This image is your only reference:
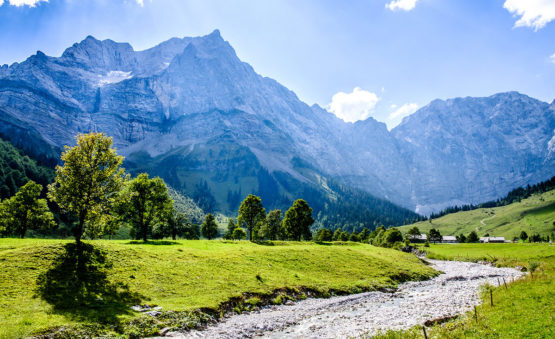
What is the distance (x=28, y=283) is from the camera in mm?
27875

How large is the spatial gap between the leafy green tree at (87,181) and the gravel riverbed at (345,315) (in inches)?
808

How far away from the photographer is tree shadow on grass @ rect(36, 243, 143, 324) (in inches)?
1011

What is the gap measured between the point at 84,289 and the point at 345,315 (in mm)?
28545

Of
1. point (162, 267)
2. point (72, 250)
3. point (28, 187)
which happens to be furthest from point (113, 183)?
point (28, 187)

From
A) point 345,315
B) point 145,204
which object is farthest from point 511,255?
point 145,204

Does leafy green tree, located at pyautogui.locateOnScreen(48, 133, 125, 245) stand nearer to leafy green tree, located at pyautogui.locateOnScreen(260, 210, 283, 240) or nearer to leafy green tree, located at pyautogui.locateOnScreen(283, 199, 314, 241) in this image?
leafy green tree, located at pyautogui.locateOnScreen(283, 199, 314, 241)

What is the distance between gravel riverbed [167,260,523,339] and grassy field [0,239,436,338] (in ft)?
12.8

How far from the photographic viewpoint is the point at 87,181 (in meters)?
35.8

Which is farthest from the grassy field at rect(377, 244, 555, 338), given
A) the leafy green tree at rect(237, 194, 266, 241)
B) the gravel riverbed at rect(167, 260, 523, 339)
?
the leafy green tree at rect(237, 194, 266, 241)

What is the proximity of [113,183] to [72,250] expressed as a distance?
9.23 meters

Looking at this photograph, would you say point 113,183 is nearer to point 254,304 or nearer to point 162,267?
point 162,267

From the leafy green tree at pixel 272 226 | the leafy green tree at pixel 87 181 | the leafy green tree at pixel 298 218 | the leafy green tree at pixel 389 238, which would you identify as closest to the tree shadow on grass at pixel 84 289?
the leafy green tree at pixel 87 181

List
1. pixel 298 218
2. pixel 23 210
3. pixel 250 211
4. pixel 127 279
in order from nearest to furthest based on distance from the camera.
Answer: pixel 127 279, pixel 23 210, pixel 250 211, pixel 298 218

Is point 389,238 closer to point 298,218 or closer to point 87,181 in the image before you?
point 298,218
